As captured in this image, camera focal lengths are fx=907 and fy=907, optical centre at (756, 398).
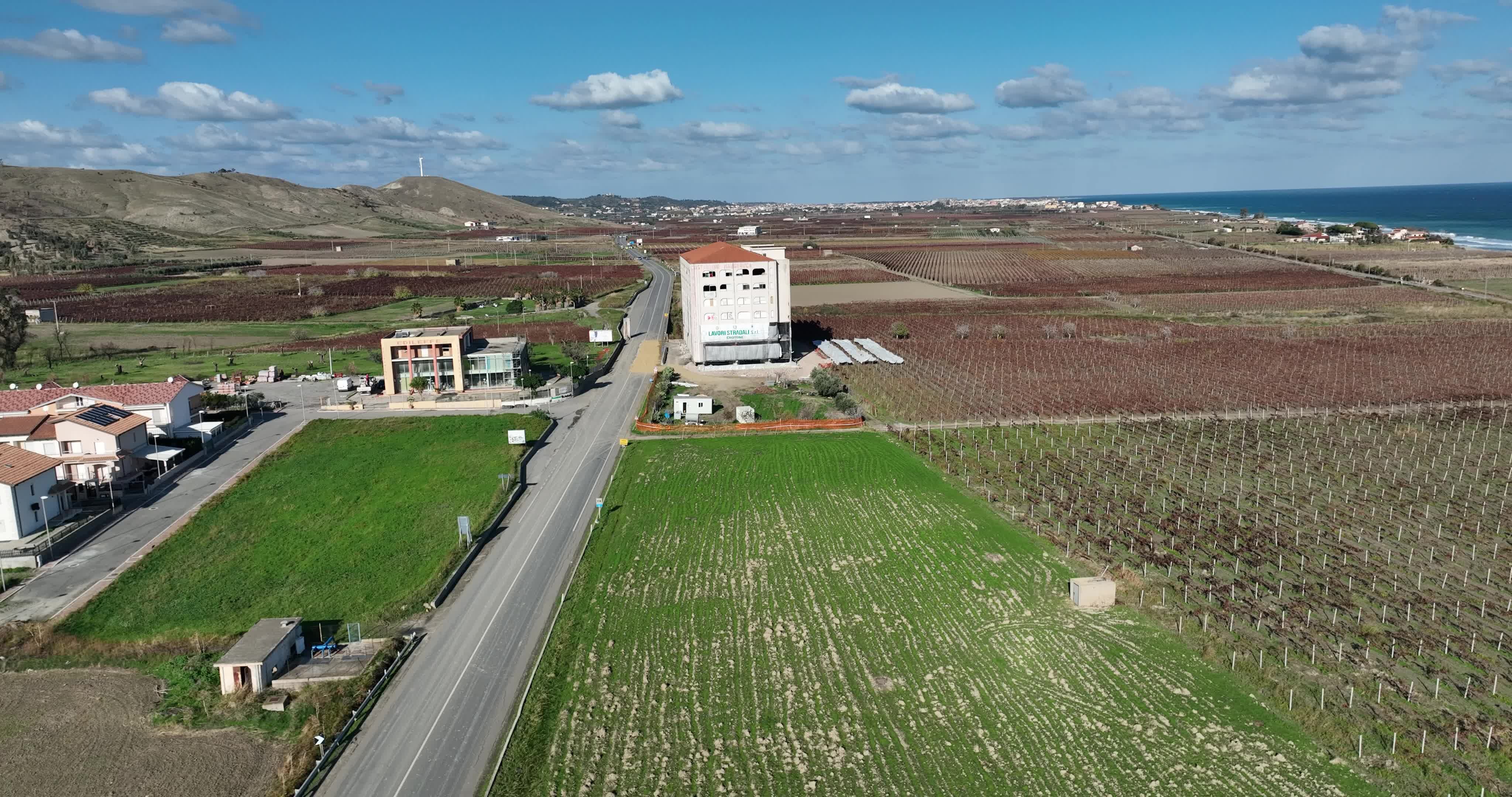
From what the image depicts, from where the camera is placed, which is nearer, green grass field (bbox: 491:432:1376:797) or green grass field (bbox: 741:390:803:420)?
green grass field (bbox: 491:432:1376:797)

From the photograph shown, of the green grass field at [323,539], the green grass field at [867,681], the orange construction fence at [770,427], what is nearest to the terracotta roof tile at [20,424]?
the green grass field at [323,539]

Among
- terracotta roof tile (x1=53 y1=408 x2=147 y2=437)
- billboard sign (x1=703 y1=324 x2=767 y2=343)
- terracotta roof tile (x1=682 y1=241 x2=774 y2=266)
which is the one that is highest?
terracotta roof tile (x1=682 y1=241 x2=774 y2=266)

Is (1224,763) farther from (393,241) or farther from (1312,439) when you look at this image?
(393,241)

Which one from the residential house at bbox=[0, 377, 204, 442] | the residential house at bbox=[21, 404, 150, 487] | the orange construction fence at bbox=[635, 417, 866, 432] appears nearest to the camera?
the residential house at bbox=[21, 404, 150, 487]

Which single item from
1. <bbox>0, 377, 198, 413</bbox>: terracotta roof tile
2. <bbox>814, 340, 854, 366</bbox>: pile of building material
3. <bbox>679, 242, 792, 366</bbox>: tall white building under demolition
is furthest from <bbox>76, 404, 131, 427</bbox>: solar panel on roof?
<bbox>814, 340, 854, 366</bbox>: pile of building material

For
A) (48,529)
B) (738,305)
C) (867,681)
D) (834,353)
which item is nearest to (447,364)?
(738,305)

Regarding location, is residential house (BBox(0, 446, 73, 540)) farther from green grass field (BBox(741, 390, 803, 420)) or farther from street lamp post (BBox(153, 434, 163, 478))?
green grass field (BBox(741, 390, 803, 420))

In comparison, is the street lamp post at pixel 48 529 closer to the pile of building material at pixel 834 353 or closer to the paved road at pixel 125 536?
the paved road at pixel 125 536
